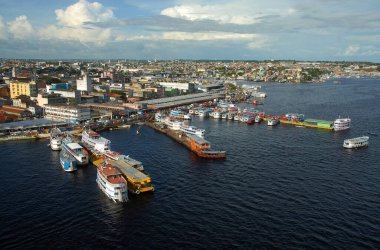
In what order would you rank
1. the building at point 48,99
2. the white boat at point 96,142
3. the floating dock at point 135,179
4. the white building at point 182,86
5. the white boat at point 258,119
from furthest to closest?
1. the white building at point 182,86
2. the building at point 48,99
3. the white boat at point 258,119
4. the white boat at point 96,142
5. the floating dock at point 135,179

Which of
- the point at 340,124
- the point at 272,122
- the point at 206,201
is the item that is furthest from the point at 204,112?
the point at 206,201

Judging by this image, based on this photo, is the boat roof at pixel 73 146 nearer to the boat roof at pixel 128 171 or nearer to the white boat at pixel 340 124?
the boat roof at pixel 128 171

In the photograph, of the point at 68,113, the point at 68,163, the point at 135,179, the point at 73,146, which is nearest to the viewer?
the point at 135,179

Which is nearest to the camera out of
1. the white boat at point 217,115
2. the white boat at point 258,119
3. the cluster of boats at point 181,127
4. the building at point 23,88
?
the cluster of boats at point 181,127

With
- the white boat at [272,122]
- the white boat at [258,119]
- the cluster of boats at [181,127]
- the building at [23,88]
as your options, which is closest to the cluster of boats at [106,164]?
the cluster of boats at [181,127]

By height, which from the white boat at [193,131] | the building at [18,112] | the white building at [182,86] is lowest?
the white boat at [193,131]

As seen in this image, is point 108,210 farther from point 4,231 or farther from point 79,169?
point 79,169

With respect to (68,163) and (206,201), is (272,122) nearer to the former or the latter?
(206,201)
